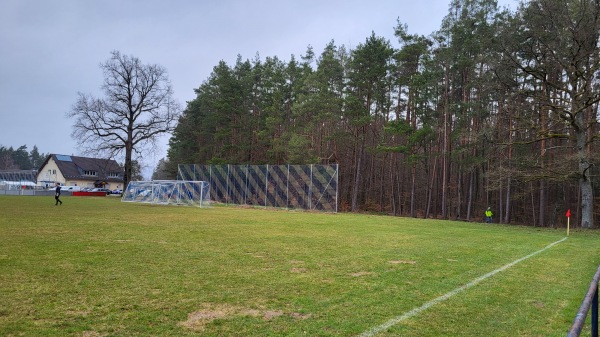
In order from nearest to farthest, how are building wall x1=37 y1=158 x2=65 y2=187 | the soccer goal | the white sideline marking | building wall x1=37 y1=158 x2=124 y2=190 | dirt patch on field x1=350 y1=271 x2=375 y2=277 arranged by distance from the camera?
the white sideline marking → dirt patch on field x1=350 y1=271 x2=375 y2=277 → the soccer goal → building wall x1=37 y1=158 x2=124 y2=190 → building wall x1=37 y1=158 x2=65 y2=187

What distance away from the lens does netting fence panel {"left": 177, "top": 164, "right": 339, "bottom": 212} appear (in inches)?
1217

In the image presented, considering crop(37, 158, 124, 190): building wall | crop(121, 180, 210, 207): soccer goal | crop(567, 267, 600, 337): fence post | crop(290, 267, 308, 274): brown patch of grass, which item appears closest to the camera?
crop(567, 267, 600, 337): fence post

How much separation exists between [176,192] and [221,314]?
106 feet

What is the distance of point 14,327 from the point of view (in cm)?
402

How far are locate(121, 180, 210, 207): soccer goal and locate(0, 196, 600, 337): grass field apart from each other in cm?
2428

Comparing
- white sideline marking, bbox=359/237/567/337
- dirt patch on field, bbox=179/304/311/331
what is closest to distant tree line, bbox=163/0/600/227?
white sideline marking, bbox=359/237/567/337

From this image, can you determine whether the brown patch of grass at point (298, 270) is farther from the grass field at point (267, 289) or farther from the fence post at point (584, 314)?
the fence post at point (584, 314)

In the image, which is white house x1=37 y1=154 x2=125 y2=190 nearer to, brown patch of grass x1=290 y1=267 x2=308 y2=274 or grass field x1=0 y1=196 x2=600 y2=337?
grass field x1=0 y1=196 x2=600 y2=337

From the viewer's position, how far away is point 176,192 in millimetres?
35312

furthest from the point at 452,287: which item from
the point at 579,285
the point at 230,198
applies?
the point at 230,198

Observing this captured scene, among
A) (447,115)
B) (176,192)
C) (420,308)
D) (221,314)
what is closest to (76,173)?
(176,192)

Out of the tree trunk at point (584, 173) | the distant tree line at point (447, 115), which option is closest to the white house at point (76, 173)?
the distant tree line at point (447, 115)

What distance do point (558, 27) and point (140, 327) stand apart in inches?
977

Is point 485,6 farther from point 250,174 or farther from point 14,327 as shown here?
point 14,327
